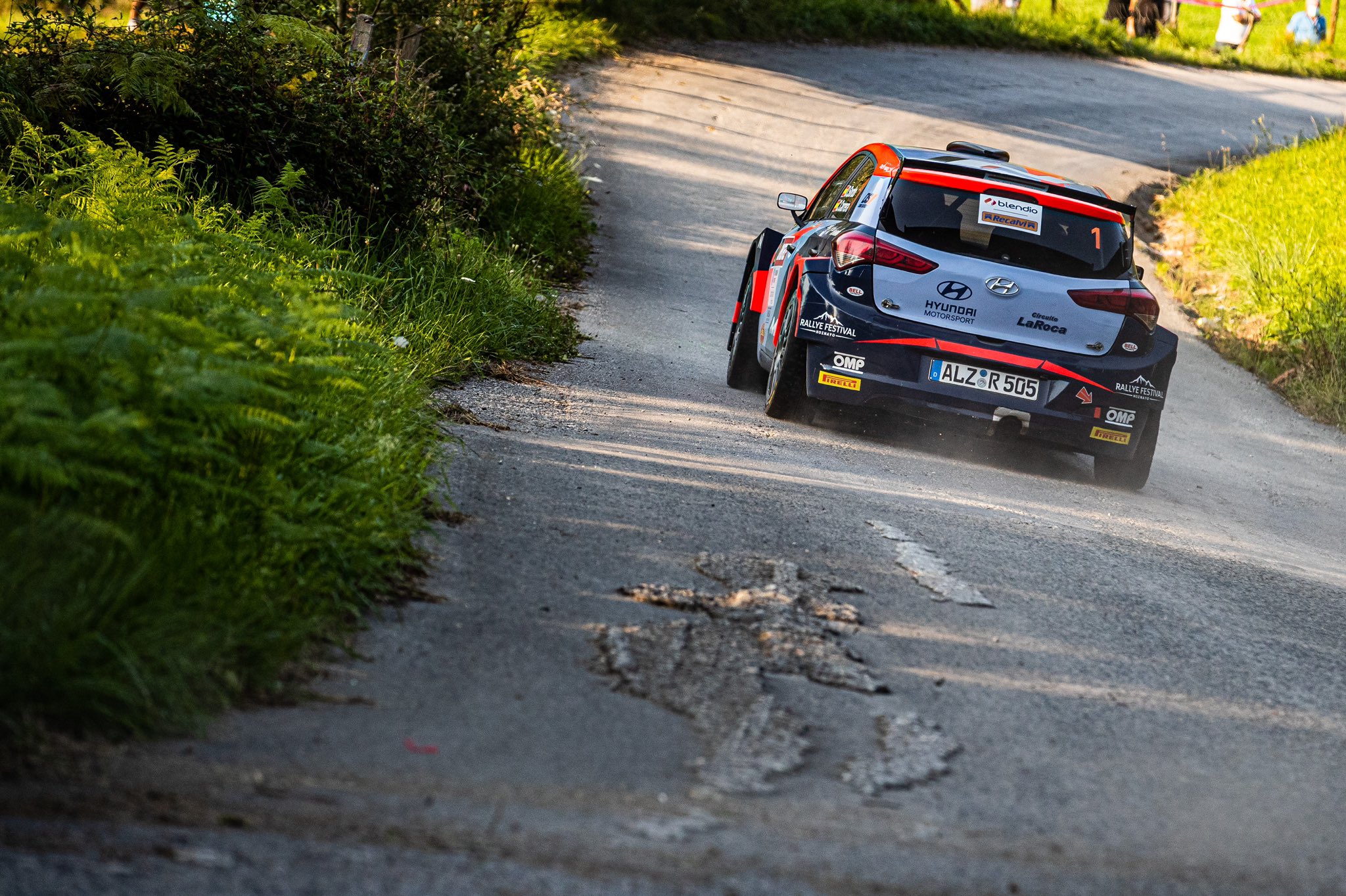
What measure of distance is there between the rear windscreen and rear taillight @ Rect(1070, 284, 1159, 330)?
0.11 metres

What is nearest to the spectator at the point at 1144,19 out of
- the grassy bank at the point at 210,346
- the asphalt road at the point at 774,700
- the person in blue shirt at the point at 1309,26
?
the person in blue shirt at the point at 1309,26

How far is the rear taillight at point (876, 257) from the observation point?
845 cm

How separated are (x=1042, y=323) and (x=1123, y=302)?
528mm

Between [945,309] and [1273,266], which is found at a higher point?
[1273,266]

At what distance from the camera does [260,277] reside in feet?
19.2

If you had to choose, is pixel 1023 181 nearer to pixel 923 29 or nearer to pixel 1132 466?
pixel 1132 466

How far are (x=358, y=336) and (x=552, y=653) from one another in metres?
3.20

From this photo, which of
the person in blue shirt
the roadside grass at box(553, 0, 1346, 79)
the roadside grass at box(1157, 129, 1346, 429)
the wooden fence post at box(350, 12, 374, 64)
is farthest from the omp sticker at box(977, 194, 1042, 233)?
the person in blue shirt

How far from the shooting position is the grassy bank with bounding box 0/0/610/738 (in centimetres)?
375

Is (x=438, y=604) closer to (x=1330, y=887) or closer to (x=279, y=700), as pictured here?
(x=279, y=700)

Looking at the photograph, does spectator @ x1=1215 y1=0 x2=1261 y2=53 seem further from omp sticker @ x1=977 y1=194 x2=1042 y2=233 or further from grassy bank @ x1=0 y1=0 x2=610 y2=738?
omp sticker @ x1=977 y1=194 x2=1042 y2=233

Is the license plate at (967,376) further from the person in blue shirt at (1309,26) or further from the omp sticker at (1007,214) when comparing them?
the person in blue shirt at (1309,26)

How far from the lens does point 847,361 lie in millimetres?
8391

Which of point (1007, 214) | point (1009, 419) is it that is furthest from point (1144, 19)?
point (1009, 419)
